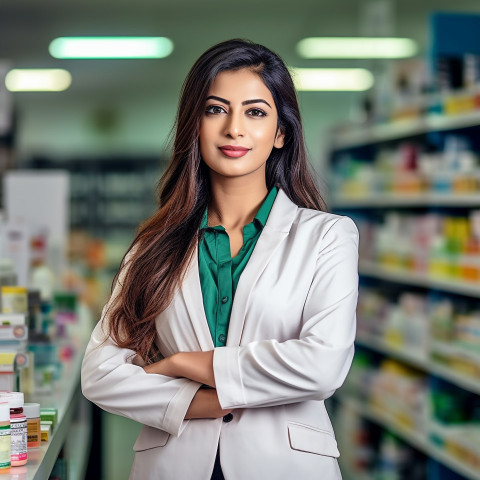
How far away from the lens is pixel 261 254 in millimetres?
1992

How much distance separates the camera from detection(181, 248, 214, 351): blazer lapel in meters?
1.95

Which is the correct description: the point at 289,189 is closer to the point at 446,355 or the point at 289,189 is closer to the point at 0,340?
the point at 0,340

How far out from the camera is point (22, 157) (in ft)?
36.0

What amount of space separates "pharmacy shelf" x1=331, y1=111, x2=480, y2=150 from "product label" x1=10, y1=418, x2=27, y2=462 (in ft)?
9.59

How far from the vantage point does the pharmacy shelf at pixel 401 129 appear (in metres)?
4.35

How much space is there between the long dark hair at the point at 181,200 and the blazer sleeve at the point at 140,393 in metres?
0.11

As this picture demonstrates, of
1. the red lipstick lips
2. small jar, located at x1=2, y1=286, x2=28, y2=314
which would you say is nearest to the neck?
the red lipstick lips

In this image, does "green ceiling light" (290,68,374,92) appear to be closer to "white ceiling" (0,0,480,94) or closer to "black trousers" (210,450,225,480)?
"white ceiling" (0,0,480,94)

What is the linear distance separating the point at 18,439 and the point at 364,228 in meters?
4.50

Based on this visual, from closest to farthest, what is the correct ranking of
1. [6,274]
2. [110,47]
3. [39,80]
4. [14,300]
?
[14,300] < [6,274] < [110,47] < [39,80]

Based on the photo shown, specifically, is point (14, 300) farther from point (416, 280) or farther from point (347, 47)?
point (347, 47)

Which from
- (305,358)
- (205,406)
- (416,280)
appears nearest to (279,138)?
(305,358)

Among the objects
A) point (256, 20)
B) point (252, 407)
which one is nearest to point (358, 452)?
point (252, 407)

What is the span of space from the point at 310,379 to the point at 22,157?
9.62 meters
